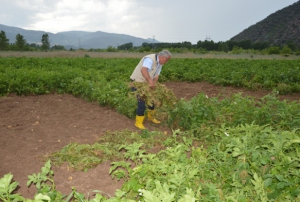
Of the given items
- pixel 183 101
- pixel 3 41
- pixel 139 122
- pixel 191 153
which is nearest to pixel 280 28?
pixel 3 41

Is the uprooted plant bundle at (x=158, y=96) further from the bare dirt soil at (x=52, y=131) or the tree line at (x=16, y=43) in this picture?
the tree line at (x=16, y=43)

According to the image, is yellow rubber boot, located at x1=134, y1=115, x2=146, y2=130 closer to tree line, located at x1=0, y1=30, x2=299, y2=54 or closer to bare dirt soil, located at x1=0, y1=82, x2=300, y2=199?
bare dirt soil, located at x1=0, y1=82, x2=300, y2=199

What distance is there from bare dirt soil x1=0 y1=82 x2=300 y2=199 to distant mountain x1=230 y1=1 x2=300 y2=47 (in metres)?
76.8

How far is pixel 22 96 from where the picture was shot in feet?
24.1

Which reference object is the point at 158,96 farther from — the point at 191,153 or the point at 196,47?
the point at 196,47

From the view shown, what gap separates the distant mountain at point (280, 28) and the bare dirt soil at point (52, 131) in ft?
252

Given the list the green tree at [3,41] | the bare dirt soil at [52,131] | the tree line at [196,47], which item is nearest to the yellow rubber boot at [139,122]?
the bare dirt soil at [52,131]

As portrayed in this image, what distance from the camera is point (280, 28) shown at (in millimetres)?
78500

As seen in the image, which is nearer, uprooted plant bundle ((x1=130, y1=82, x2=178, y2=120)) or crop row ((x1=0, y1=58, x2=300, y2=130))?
crop row ((x1=0, y1=58, x2=300, y2=130))

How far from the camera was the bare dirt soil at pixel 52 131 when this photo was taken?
122 inches

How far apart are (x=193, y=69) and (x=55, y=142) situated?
9902 millimetres

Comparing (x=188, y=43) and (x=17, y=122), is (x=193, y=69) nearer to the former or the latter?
(x=17, y=122)

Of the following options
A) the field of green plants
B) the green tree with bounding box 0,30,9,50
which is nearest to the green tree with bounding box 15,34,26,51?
the green tree with bounding box 0,30,9,50

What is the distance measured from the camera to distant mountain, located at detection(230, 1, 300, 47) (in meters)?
74.1
